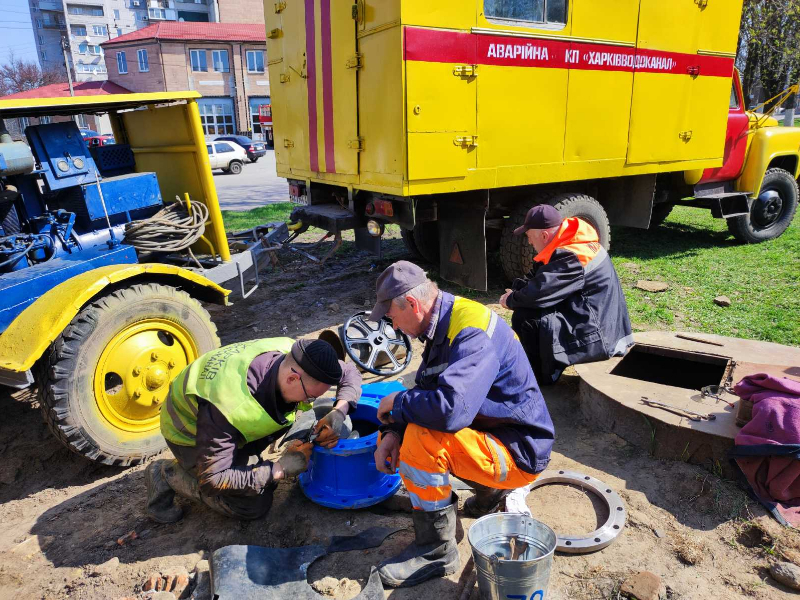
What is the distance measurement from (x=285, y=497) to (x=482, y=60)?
3.71 meters

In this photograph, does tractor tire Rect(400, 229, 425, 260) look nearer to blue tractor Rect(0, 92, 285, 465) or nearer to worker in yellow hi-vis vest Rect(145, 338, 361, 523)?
blue tractor Rect(0, 92, 285, 465)

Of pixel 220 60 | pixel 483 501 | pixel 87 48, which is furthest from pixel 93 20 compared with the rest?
pixel 483 501

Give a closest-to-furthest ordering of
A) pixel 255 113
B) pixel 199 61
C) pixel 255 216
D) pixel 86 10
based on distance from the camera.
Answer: pixel 255 216 → pixel 199 61 → pixel 255 113 → pixel 86 10

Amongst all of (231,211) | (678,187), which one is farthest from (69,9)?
(678,187)

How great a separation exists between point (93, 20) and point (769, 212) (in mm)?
69087

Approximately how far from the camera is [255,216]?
1075 cm

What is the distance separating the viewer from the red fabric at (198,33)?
37.9 m

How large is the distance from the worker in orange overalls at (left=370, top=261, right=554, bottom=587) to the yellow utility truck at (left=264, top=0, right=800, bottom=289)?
242 centimetres

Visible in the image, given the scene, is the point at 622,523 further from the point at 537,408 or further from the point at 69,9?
the point at 69,9

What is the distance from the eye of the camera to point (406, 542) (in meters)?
2.78

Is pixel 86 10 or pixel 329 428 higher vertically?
pixel 86 10

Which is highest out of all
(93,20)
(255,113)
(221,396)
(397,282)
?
(93,20)

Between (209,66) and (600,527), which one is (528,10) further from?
(209,66)

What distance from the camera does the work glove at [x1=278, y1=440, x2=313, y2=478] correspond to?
9.23 feet
